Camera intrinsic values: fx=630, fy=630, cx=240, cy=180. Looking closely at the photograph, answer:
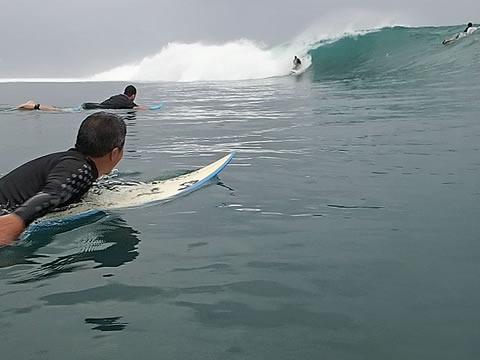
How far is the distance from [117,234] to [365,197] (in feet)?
5.90

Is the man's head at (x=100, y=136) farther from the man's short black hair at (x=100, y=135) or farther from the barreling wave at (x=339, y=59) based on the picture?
the barreling wave at (x=339, y=59)

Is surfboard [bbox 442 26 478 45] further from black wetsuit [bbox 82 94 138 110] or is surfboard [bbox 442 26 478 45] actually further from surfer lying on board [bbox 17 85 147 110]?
Result: black wetsuit [bbox 82 94 138 110]

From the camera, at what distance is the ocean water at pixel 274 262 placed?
2428 mm

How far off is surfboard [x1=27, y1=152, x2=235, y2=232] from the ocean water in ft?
0.36

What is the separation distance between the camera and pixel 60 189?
3.60m

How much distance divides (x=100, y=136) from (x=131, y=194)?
103 cm

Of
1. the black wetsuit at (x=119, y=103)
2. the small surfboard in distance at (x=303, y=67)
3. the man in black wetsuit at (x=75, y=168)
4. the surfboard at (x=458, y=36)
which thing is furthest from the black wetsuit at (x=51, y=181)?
the small surfboard in distance at (x=303, y=67)

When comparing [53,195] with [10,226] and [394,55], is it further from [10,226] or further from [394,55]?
[394,55]

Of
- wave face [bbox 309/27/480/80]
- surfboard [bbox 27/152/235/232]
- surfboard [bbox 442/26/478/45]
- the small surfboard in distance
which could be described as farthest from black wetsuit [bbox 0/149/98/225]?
the small surfboard in distance

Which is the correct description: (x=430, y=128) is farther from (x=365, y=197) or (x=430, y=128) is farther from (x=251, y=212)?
(x=251, y=212)

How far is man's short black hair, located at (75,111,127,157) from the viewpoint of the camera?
12.6 feet

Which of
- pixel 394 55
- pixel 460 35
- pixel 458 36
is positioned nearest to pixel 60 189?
pixel 394 55

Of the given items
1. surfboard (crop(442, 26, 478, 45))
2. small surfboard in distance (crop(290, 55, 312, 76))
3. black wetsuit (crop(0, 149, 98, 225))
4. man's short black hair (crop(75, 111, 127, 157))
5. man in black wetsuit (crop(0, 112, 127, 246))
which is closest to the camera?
black wetsuit (crop(0, 149, 98, 225))

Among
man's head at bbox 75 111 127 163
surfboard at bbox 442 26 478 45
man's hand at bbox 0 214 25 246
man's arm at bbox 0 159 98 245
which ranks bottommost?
man's hand at bbox 0 214 25 246
